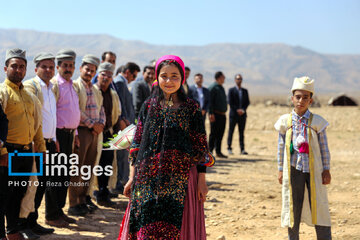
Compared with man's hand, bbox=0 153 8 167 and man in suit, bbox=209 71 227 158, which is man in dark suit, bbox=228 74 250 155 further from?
man's hand, bbox=0 153 8 167

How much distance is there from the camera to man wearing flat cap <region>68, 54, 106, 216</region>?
6078 mm

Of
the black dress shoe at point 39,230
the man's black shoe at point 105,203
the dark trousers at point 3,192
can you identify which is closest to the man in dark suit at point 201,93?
the man's black shoe at point 105,203

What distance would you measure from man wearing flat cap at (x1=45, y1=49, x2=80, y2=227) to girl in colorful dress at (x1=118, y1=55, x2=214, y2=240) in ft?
7.44

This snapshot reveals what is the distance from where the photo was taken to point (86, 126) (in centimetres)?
617

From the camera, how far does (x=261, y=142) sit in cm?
1731

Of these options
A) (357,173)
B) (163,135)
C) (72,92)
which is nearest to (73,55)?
(72,92)

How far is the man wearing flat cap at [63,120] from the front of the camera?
18.4 ft

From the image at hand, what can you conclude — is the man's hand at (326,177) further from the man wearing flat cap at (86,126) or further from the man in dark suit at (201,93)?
the man in dark suit at (201,93)

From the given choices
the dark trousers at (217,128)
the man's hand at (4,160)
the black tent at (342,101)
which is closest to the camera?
the man's hand at (4,160)

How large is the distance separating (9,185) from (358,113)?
2199 cm

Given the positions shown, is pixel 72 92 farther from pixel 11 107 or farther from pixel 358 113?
pixel 358 113

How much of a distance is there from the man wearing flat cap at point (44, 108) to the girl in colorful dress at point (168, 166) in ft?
6.45

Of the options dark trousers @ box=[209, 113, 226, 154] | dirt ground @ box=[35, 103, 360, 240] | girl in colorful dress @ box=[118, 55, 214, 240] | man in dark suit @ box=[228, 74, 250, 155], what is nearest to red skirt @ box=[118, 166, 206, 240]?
girl in colorful dress @ box=[118, 55, 214, 240]

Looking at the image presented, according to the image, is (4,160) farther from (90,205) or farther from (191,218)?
(90,205)
